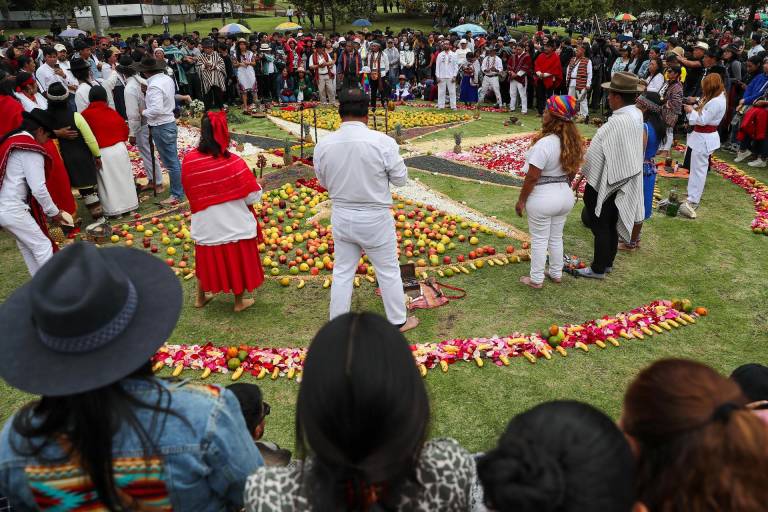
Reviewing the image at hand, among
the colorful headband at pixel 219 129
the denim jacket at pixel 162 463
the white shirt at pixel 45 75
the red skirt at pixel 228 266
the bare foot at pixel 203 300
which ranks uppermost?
the white shirt at pixel 45 75

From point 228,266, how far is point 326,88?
13.9 metres

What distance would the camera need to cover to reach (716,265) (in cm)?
705

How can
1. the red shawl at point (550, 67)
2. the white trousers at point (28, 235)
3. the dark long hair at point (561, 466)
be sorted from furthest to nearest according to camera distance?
1. the red shawl at point (550, 67)
2. the white trousers at point (28, 235)
3. the dark long hair at point (561, 466)

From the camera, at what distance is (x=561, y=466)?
5.38ft

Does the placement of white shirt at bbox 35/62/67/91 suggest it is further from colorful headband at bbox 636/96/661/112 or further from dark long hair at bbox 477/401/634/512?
dark long hair at bbox 477/401/634/512

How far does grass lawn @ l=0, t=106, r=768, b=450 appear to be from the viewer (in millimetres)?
4680

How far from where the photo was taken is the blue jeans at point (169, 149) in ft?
30.1

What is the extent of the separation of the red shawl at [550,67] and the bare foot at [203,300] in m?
13.8

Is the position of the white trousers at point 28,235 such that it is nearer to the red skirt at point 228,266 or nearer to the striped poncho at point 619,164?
the red skirt at point 228,266

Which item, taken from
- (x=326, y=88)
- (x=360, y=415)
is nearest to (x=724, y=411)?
(x=360, y=415)

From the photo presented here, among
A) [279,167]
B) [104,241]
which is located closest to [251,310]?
[104,241]

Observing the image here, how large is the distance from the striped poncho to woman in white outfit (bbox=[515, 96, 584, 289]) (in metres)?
0.57

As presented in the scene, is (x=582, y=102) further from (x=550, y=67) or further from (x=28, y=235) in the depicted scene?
(x=28, y=235)

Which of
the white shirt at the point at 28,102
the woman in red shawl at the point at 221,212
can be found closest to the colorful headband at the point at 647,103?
the woman in red shawl at the point at 221,212
